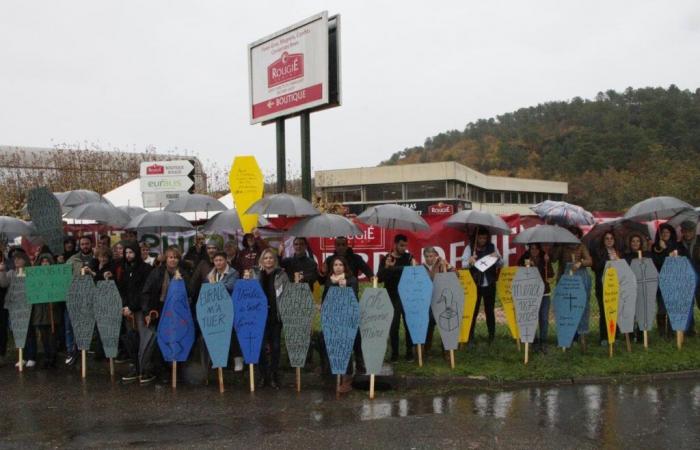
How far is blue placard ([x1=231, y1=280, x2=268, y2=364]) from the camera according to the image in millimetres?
7332

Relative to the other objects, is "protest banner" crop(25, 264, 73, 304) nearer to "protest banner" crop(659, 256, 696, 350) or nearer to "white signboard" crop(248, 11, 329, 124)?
"white signboard" crop(248, 11, 329, 124)

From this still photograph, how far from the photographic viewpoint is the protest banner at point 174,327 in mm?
7531

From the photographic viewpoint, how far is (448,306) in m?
8.02

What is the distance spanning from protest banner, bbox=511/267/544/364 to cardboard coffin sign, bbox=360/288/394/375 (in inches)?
70.1

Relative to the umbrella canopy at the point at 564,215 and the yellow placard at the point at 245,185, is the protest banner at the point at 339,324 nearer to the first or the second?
the yellow placard at the point at 245,185

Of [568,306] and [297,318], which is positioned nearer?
[297,318]

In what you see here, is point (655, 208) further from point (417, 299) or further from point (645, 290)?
point (417, 299)

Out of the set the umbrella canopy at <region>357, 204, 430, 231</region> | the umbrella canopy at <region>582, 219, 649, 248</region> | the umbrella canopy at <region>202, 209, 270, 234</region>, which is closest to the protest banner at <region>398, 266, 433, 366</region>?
the umbrella canopy at <region>357, 204, 430, 231</region>

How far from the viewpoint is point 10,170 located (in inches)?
1014

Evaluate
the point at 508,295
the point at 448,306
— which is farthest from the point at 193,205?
the point at 508,295

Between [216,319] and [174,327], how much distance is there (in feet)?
1.80

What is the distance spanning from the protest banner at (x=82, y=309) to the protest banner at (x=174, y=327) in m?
1.33

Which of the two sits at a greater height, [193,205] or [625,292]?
[193,205]

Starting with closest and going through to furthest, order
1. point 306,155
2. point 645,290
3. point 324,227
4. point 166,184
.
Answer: point 324,227
point 645,290
point 306,155
point 166,184
